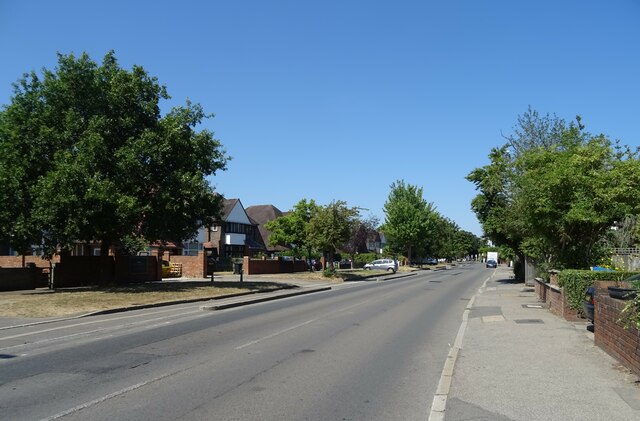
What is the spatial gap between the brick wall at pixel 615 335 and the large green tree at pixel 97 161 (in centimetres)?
1833

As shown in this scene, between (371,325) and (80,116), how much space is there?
18.0 metres

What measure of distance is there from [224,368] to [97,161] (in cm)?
1800

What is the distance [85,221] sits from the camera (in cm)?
2323

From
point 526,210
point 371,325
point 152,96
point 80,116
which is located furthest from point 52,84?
point 526,210

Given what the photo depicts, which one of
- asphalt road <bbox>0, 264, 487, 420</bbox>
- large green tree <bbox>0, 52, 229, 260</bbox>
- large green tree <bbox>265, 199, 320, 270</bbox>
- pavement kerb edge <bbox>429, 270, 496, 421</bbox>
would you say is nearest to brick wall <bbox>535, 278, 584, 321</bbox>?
asphalt road <bbox>0, 264, 487, 420</bbox>

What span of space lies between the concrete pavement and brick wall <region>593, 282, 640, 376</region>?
0.16m

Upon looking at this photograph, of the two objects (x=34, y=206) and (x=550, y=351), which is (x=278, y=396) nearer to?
(x=550, y=351)

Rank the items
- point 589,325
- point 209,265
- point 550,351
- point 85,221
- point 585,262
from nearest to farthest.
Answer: point 550,351
point 589,325
point 585,262
point 85,221
point 209,265

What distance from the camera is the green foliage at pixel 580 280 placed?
14430 millimetres

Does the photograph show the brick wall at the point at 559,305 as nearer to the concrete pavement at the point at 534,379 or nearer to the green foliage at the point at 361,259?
the concrete pavement at the point at 534,379

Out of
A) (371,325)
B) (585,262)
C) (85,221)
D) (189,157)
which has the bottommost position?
→ (371,325)

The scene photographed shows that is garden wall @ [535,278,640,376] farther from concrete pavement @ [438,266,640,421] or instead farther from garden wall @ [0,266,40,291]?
garden wall @ [0,266,40,291]

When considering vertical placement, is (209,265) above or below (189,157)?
below

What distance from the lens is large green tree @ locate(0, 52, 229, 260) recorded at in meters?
23.4
